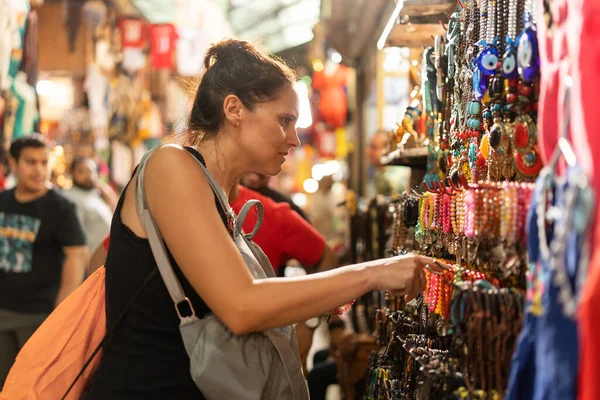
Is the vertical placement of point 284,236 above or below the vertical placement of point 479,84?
below

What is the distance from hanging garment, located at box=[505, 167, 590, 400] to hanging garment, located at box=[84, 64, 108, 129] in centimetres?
874

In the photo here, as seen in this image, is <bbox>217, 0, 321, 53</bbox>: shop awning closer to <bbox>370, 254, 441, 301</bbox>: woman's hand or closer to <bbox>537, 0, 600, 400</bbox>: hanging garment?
<bbox>370, 254, 441, 301</bbox>: woman's hand

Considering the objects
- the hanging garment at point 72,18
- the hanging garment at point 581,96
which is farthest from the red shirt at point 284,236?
the hanging garment at point 72,18

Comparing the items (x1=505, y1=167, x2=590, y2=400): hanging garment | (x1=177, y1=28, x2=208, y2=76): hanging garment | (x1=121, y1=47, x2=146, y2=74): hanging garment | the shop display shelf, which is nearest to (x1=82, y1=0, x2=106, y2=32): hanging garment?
(x1=121, y1=47, x2=146, y2=74): hanging garment

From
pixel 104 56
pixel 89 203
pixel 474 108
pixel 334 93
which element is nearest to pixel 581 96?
pixel 474 108

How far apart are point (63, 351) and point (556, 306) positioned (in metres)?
1.26

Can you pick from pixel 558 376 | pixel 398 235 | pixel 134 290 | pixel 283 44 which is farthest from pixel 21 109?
pixel 283 44

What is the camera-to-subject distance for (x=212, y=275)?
1547mm

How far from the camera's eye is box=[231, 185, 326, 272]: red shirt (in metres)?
3.14

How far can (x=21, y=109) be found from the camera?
540cm

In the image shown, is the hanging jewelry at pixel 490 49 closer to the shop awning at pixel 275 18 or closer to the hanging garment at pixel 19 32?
the hanging garment at pixel 19 32

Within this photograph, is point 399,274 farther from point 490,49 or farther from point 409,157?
point 409,157

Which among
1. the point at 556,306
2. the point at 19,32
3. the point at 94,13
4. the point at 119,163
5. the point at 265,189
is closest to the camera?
the point at 556,306

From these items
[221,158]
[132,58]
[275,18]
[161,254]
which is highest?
[275,18]
